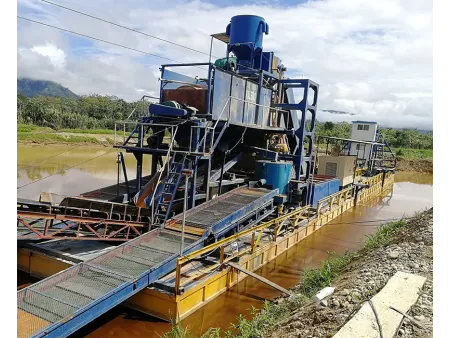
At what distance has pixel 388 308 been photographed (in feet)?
16.6

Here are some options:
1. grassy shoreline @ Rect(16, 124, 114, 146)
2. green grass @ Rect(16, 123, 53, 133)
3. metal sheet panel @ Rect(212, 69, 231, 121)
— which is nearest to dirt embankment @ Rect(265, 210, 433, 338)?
metal sheet panel @ Rect(212, 69, 231, 121)

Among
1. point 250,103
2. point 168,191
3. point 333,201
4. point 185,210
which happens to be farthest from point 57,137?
point 185,210

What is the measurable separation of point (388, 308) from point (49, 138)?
138 ft

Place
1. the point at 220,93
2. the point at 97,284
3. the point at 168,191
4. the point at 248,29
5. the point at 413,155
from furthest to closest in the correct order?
the point at 413,155
the point at 248,29
the point at 220,93
the point at 168,191
the point at 97,284

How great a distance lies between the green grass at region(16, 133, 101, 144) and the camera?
38.7 metres

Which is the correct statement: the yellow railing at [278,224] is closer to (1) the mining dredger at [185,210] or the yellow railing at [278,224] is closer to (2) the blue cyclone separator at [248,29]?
(1) the mining dredger at [185,210]

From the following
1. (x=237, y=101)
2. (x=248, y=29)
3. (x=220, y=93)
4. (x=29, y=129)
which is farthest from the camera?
(x=29, y=129)

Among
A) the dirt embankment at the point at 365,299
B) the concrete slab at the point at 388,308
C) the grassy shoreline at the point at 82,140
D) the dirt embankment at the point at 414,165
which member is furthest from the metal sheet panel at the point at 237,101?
the dirt embankment at the point at 414,165

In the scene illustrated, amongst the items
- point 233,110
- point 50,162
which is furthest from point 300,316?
point 50,162

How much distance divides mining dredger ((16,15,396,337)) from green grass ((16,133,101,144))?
106ft

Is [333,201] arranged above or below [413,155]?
below

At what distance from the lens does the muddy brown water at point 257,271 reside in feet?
22.5

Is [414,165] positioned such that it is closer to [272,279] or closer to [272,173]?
[272,173]

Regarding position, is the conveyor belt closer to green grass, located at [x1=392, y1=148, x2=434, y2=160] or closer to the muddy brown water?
the muddy brown water
